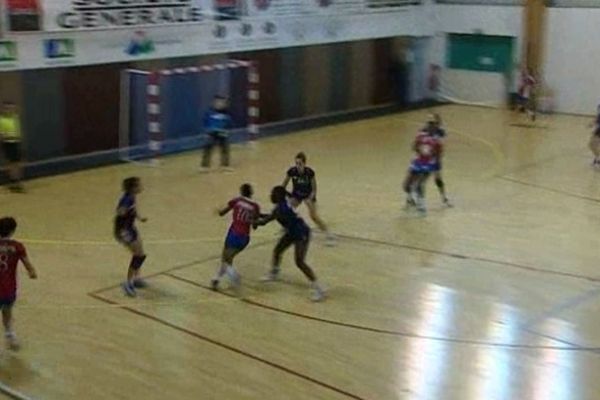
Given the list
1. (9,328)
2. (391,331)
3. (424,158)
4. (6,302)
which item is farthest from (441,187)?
(6,302)

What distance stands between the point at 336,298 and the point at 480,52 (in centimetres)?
2176

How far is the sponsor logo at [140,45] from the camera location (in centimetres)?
2430

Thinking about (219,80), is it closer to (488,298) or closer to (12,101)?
(12,101)

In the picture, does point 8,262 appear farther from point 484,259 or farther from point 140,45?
point 140,45

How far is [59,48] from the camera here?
22891 millimetres

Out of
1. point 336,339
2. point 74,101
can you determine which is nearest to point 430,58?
point 74,101

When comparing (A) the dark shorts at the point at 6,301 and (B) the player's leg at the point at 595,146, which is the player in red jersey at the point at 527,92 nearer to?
(B) the player's leg at the point at 595,146

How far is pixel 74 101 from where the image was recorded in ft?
77.8

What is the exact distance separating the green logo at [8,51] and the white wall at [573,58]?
1780 centimetres

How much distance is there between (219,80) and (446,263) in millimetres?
12901

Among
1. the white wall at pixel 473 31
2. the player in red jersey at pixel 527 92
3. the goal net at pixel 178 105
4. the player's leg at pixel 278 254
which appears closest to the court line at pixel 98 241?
the player's leg at pixel 278 254

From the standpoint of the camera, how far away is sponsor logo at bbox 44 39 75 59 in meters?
22.7

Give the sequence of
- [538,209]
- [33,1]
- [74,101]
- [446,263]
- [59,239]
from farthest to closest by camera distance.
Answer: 1. [74,101]
2. [33,1]
3. [538,209]
4. [59,239]
5. [446,263]

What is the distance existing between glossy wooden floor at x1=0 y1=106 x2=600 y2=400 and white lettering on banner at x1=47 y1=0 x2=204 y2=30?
141 inches
